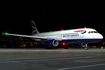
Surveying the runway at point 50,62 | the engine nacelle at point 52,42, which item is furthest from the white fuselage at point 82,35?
the runway at point 50,62

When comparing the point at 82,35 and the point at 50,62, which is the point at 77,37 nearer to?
the point at 82,35

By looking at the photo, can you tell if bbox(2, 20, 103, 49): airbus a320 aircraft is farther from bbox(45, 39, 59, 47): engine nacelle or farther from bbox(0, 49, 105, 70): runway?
bbox(0, 49, 105, 70): runway

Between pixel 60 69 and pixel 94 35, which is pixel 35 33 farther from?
pixel 60 69

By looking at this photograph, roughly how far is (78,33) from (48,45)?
20.1ft

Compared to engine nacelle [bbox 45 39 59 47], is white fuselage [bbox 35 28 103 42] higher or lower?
higher

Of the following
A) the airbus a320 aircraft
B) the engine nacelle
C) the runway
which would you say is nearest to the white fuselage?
the airbus a320 aircraft

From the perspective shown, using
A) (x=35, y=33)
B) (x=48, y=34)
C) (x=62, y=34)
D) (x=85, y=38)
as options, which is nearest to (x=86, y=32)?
(x=85, y=38)

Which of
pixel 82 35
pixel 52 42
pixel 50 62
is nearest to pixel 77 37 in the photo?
pixel 82 35

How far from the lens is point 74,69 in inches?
555

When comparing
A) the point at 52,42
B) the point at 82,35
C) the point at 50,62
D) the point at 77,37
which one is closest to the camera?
the point at 50,62

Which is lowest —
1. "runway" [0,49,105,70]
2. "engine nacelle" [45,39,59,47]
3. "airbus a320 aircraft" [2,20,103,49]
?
"runway" [0,49,105,70]

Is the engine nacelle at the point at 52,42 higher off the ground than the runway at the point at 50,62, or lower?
higher

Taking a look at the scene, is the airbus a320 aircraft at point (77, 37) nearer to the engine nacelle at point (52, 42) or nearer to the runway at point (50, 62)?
the engine nacelle at point (52, 42)

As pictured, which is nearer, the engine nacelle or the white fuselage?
the white fuselage
